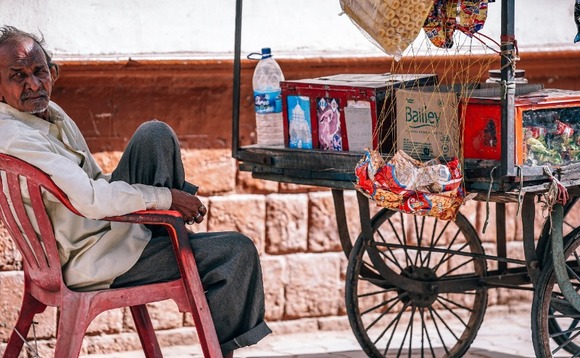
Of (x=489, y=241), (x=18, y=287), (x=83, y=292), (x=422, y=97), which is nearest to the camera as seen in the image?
(x=83, y=292)

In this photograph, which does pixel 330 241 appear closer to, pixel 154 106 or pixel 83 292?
pixel 154 106

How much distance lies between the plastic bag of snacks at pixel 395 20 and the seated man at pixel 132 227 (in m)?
0.86

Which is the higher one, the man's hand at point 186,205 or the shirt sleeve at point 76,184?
the shirt sleeve at point 76,184

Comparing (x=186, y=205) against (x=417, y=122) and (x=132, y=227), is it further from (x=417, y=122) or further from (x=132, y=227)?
(x=417, y=122)

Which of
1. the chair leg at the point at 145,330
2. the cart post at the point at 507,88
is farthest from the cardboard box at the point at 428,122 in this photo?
the chair leg at the point at 145,330

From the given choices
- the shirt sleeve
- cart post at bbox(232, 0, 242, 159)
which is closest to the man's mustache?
the shirt sleeve

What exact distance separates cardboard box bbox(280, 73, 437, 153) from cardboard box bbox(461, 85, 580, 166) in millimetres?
360

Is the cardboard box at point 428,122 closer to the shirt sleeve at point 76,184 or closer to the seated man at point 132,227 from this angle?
the seated man at point 132,227

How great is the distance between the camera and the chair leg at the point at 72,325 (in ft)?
13.4

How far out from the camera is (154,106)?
5914mm

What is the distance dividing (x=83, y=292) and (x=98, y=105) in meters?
1.85

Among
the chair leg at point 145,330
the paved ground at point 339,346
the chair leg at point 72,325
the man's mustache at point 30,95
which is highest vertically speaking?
the man's mustache at point 30,95

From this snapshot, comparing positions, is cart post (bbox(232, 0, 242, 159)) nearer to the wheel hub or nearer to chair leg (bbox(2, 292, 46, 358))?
the wheel hub

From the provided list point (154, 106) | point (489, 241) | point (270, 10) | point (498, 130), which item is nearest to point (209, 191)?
point (154, 106)
